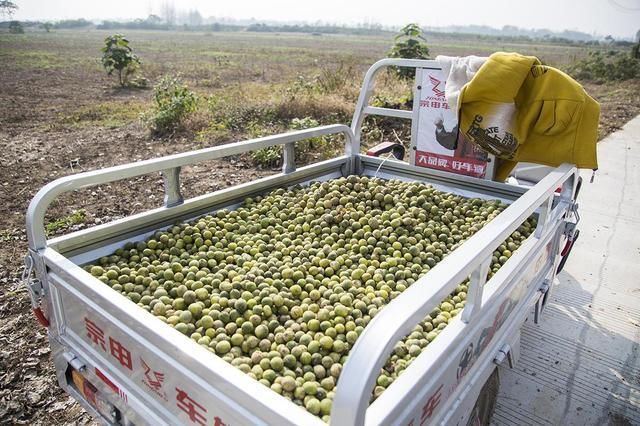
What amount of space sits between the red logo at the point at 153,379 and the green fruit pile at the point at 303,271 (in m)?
0.32

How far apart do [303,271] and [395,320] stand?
149 cm

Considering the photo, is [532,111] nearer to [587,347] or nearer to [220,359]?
[587,347]

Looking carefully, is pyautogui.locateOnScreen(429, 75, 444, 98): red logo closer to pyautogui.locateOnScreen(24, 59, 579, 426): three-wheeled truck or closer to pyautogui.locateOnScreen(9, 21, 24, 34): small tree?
pyautogui.locateOnScreen(24, 59, 579, 426): three-wheeled truck

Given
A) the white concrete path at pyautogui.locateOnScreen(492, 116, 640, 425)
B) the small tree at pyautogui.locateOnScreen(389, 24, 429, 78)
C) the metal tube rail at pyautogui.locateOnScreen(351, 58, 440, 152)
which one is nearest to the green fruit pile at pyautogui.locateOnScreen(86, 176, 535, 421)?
the metal tube rail at pyautogui.locateOnScreen(351, 58, 440, 152)

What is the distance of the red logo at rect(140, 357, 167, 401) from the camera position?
174cm

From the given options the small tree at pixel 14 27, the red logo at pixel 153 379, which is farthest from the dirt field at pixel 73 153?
the small tree at pixel 14 27

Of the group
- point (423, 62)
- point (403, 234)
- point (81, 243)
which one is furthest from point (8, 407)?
point (423, 62)

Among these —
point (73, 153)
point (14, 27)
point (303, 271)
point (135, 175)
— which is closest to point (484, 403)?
point (303, 271)

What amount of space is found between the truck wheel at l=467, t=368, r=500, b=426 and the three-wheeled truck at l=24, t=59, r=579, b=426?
12 millimetres

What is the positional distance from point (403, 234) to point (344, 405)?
2043mm

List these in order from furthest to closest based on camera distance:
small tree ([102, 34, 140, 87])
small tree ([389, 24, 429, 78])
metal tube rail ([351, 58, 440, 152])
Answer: small tree ([102, 34, 140, 87])
small tree ([389, 24, 429, 78])
metal tube rail ([351, 58, 440, 152])

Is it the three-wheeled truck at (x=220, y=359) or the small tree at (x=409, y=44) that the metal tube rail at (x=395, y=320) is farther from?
the small tree at (x=409, y=44)

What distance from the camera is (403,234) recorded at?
Result: 3115mm

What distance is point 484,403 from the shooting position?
247 cm
